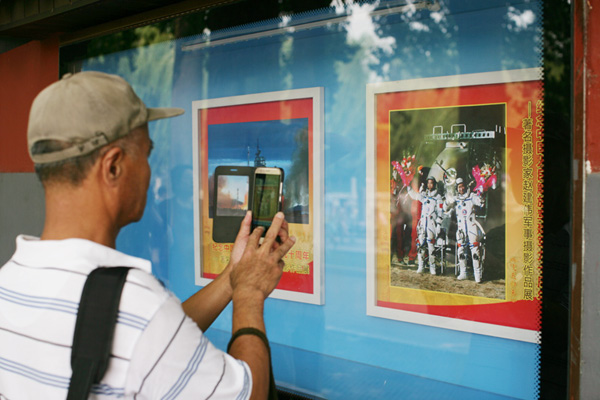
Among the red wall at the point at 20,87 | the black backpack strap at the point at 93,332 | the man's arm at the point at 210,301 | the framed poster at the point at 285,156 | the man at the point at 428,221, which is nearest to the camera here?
the black backpack strap at the point at 93,332

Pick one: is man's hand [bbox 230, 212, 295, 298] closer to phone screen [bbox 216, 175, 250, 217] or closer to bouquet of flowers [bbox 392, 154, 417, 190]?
bouquet of flowers [bbox 392, 154, 417, 190]

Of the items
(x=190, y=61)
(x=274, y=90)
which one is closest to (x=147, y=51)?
(x=190, y=61)

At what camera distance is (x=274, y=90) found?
3.07 m

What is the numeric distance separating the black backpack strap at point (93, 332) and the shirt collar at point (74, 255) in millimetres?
98

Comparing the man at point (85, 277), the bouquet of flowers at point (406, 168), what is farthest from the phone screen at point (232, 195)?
the man at point (85, 277)

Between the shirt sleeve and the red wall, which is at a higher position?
the red wall

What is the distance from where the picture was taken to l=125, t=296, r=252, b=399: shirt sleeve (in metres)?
1.18

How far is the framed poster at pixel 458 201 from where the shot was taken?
2.19 meters

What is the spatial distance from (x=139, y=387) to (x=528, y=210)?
170 cm

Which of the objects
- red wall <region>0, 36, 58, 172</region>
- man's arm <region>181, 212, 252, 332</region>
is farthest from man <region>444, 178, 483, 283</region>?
red wall <region>0, 36, 58, 172</region>

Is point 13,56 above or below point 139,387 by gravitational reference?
above

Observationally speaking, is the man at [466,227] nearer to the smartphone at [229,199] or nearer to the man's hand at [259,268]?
the man's hand at [259,268]

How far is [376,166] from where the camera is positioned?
2639 millimetres

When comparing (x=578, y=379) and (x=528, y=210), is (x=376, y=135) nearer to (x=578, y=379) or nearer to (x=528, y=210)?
(x=528, y=210)
